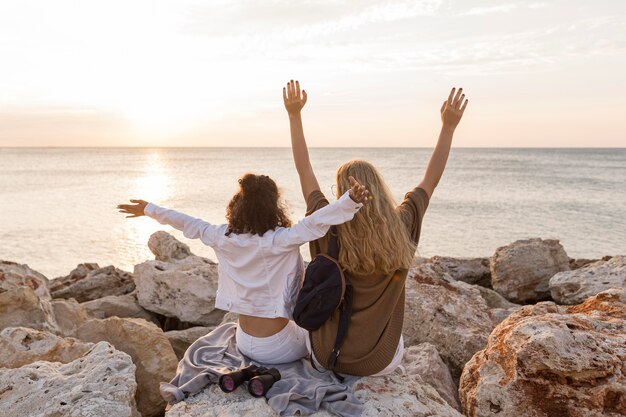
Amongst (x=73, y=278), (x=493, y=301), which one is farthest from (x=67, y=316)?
(x=493, y=301)

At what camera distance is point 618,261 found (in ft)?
25.2

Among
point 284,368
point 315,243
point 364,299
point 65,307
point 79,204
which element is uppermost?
point 315,243

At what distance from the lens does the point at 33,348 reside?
506 centimetres

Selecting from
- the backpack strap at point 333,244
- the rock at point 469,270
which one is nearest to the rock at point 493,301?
the rock at point 469,270

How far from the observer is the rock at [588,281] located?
7312mm

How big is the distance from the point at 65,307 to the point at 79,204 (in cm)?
2665

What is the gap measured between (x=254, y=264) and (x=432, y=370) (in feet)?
6.43

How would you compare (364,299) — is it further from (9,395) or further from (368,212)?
(9,395)

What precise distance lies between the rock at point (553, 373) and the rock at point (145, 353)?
2739mm

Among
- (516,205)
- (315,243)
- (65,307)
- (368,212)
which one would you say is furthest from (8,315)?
(516,205)

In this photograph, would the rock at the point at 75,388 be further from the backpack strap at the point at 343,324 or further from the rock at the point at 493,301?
the rock at the point at 493,301

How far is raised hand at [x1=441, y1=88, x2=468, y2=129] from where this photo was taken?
4680 mm

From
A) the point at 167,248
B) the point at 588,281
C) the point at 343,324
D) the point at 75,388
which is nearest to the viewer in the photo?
the point at 343,324

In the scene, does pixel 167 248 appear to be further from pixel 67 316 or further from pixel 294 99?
pixel 294 99
